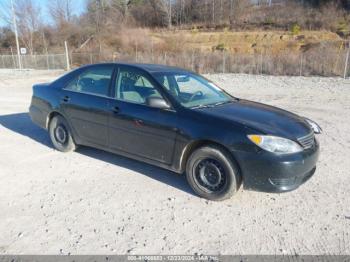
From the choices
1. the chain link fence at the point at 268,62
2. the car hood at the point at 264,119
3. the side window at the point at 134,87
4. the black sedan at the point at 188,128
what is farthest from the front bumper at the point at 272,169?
the chain link fence at the point at 268,62

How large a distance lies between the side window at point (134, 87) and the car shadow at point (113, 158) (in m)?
1.05

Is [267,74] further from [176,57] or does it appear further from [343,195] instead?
[343,195]

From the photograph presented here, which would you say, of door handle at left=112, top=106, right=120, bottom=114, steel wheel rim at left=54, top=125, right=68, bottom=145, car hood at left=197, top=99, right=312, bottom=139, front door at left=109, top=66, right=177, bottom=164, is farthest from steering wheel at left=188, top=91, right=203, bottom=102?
steel wheel rim at left=54, top=125, right=68, bottom=145

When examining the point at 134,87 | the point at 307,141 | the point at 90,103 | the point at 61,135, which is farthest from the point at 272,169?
the point at 61,135

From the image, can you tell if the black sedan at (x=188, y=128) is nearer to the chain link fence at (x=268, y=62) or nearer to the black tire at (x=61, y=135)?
the black tire at (x=61, y=135)

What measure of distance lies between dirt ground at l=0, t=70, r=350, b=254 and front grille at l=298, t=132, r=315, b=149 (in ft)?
2.12

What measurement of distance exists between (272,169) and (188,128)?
1.04m

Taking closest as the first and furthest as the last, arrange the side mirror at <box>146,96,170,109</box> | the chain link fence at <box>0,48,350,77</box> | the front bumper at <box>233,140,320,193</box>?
the front bumper at <box>233,140,320,193</box> → the side mirror at <box>146,96,170,109</box> → the chain link fence at <box>0,48,350,77</box>

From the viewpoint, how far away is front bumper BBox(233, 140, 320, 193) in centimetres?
314

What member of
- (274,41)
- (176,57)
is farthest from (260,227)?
(274,41)

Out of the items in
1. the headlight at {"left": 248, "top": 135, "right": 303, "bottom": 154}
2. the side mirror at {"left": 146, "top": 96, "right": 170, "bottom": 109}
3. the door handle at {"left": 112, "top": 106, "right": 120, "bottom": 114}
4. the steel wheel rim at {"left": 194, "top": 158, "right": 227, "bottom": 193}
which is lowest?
the steel wheel rim at {"left": 194, "top": 158, "right": 227, "bottom": 193}

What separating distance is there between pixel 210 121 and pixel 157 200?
1.13m

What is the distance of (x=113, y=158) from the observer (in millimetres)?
4879

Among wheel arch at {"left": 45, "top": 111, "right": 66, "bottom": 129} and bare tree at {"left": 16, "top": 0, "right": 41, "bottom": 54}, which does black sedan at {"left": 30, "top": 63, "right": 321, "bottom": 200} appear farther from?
bare tree at {"left": 16, "top": 0, "right": 41, "bottom": 54}
